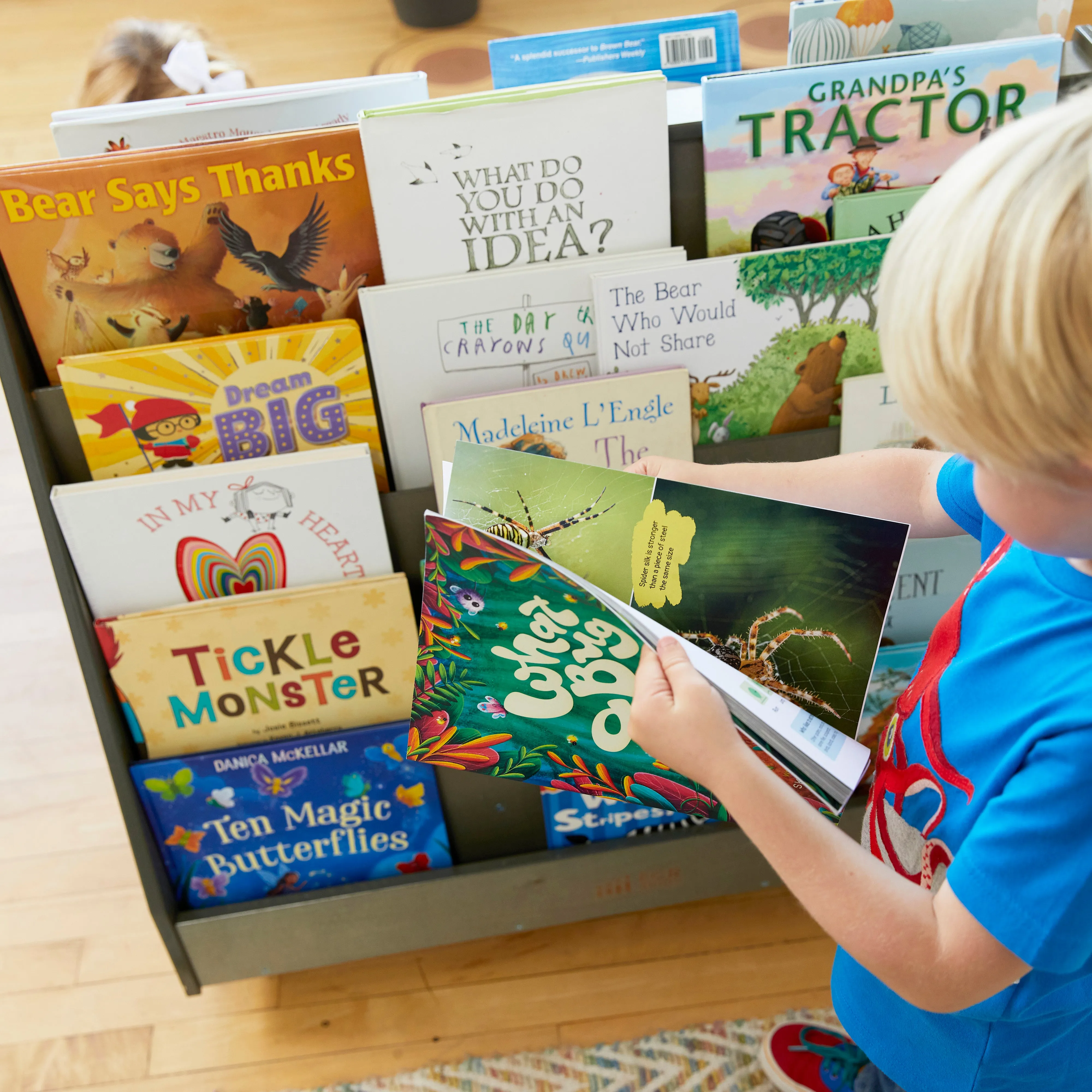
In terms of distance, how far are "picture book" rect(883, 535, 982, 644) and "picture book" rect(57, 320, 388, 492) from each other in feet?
2.27

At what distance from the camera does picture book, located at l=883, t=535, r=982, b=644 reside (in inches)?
46.3

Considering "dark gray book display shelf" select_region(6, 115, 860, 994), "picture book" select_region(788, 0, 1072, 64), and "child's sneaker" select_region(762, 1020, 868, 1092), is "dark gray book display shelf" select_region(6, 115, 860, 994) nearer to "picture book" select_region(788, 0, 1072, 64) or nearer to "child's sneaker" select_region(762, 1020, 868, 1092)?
"child's sneaker" select_region(762, 1020, 868, 1092)

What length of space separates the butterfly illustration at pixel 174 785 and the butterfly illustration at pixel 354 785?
0.18 metres

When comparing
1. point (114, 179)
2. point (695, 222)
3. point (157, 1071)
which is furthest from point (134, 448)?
point (157, 1071)

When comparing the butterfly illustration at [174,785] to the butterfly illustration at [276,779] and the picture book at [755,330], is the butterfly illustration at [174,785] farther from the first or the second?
the picture book at [755,330]

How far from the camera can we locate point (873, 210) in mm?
970

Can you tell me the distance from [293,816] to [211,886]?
0.53 feet

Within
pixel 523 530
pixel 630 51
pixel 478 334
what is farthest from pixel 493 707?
pixel 630 51

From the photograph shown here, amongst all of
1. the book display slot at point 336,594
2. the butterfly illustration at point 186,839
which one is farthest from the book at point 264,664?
the butterfly illustration at point 186,839

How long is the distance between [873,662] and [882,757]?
94 mm

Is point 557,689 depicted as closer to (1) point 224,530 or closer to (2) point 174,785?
(1) point 224,530

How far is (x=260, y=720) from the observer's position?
3.73 ft

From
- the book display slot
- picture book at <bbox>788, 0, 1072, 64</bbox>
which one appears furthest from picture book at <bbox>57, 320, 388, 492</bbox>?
picture book at <bbox>788, 0, 1072, 64</bbox>

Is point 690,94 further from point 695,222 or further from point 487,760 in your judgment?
point 487,760
